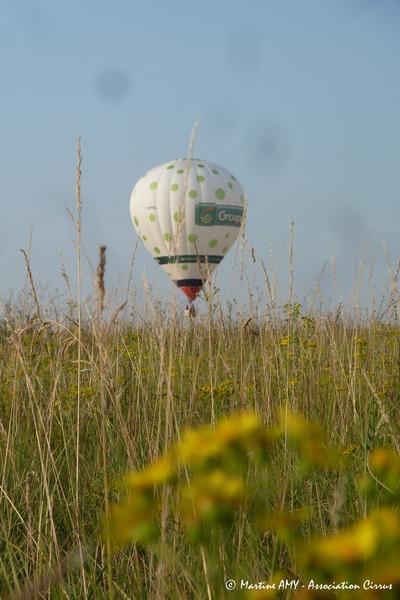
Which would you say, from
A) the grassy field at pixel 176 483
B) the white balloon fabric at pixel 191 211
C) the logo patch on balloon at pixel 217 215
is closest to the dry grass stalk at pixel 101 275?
the grassy field at pixel 176 483

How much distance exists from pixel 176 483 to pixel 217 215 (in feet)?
65.6

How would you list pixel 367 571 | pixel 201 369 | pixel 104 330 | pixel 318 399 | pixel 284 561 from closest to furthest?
pixel 367 571 < pixel 104 330 < pixel 284 561 < pixel 318 399 < pixel 201 369

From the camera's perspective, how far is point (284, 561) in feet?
7.48

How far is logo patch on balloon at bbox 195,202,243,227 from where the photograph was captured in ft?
66.9

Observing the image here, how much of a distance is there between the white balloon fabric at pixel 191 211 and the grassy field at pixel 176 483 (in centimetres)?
1510

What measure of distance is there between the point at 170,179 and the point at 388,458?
20005 millimetres

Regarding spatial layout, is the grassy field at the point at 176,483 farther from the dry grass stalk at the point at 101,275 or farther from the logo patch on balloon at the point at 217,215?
the logo patch on balloon at the point at 217,215

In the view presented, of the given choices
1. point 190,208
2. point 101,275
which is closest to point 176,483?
point 101,275

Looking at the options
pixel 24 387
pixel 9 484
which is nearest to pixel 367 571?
pixel 9 484

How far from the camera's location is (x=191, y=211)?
20641 millimetres

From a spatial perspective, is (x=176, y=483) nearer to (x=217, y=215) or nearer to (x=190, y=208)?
(x=217, y=215)

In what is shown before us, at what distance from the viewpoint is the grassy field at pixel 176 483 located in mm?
888

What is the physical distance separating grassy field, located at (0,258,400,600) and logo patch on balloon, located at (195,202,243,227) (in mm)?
15327

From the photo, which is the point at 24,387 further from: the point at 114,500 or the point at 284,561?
the point at 284,561
